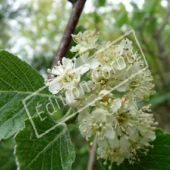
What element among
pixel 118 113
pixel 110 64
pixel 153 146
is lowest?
pixel 153 146

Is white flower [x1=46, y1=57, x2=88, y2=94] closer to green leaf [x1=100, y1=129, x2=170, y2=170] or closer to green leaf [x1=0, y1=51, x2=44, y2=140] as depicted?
green leaf [x1=0, y1=51, x2=44, y2=140]

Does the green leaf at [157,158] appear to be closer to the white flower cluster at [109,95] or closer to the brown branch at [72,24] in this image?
the white flower cluster at [109,95]

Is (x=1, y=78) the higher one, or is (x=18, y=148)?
(x=1, y=78)

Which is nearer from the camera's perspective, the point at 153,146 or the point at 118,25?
the point at 153,146

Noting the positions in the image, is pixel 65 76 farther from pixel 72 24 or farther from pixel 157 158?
pixel 157 158

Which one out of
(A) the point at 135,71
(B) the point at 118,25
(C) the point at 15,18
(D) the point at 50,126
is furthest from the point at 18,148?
(C) the point at 15,18

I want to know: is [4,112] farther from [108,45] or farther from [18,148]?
[108,45]
